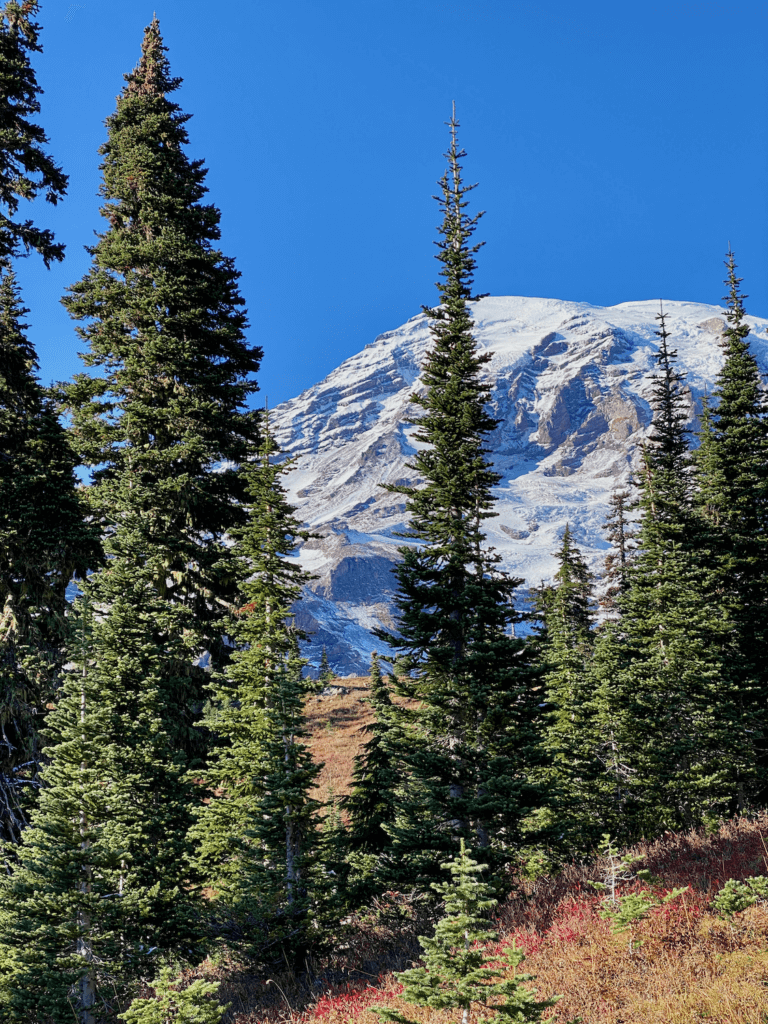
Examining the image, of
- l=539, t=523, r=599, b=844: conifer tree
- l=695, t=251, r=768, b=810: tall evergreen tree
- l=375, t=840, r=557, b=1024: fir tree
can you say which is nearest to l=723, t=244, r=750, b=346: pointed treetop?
l=695, t=251, r=768, b=810: tall evergreen tree

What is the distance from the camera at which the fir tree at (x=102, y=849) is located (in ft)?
29.6

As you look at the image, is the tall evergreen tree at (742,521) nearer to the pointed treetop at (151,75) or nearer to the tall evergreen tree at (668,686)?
the tall evergreen tree at (668,686)

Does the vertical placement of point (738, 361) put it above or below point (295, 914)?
above

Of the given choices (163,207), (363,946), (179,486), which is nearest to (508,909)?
(363,946)

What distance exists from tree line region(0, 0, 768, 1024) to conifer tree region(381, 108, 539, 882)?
0.07 meters

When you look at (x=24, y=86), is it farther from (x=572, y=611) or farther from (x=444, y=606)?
(x=572, y=611)

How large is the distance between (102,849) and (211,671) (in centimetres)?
531

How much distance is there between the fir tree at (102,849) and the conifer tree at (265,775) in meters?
0.82

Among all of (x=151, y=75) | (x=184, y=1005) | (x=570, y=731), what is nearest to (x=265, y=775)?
(x=184, y=1005)

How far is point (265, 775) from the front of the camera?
12234 mm

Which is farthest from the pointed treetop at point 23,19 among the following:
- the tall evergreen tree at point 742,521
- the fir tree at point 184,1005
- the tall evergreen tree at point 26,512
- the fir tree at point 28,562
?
the tall evergreen tree at point 742,521

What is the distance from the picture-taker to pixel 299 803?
11.3m

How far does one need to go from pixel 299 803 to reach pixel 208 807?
1957mm

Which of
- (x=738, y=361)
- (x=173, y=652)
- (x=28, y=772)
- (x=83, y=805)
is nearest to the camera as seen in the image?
(x=83, y=805)
